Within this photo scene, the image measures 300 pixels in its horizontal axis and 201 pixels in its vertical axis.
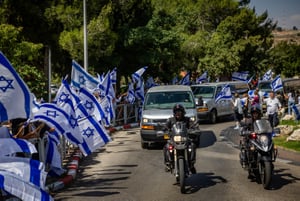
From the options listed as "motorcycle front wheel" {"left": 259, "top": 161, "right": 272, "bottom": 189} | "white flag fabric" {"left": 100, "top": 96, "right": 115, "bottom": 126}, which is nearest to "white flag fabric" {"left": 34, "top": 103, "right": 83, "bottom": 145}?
"motorcycle front wheel" {"left": 259, "top": 161, "right": 272, "bottom": 189}

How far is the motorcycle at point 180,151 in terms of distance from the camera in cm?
942

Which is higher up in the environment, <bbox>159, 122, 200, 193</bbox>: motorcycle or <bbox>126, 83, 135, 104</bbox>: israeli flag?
<bbox>126, 83, 135, 104</bbox>: israeli flag

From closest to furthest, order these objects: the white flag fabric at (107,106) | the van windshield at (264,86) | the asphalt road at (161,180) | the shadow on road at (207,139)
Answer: the asphalt road at (161,180), the shadow on road at (207,139), the white flag fabric at (107,106), the van windshield at (264,86)

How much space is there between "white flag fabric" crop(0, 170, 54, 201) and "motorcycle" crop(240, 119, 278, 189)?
5.13 m

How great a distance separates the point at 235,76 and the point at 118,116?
1732 centimetres

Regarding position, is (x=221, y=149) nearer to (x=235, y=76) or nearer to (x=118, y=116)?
(x=118, y=116)

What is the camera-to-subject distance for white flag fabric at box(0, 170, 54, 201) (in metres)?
5.48

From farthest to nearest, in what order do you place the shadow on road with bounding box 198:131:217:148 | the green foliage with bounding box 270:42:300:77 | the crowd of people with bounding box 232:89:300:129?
the green foliage with bounding box 270:42:300:77 → the crowd of people with bounding box 232:89:300:129 → the shadow on road with bounding box 198:131:217:148

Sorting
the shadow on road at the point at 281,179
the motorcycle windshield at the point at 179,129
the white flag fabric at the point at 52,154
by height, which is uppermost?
the motorcycle windshield at the point at 179,129

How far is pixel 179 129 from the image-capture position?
9742mm

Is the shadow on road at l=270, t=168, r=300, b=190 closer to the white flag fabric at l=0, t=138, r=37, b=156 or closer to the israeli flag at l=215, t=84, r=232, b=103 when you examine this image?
the white flag fabric at l=0, t=138, r=37, b=156

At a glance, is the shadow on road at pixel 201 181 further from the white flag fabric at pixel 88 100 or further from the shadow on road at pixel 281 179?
the white flag fabric at pixel 88 100

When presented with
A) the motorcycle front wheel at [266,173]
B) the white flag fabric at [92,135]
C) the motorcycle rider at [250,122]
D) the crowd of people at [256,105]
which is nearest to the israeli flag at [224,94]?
the crowd of people at [256,105]

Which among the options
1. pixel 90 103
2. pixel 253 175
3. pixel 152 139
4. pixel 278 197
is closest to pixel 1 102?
pixel 278 197
